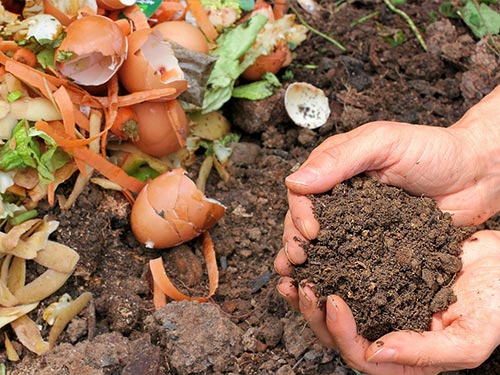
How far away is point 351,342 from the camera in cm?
189

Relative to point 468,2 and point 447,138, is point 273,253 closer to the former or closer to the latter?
point 447,138

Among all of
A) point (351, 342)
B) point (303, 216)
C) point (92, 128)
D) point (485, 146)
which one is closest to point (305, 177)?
point (303, 216)

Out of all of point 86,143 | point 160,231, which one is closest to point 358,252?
point 160,231

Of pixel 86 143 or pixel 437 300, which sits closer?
pixel 437 300

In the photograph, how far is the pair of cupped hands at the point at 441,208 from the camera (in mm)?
1844

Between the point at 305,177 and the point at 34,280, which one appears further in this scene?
the point at 34,280

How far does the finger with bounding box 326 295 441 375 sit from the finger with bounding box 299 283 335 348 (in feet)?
0.18

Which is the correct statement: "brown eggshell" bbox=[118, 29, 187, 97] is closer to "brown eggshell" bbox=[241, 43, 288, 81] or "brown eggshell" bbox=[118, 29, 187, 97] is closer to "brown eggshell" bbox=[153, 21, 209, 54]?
"brown eggshell" bbox=[153, 21, 209, 54]

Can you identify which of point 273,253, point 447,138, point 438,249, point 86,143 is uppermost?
point 447,138

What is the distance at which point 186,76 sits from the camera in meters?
2.54

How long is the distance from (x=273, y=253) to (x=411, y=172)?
23.1 inches

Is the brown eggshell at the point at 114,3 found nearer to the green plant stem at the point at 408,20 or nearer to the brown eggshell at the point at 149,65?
the brown eggshell at the point at 149,65

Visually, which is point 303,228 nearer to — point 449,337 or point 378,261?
point 378,261

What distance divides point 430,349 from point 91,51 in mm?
1286
